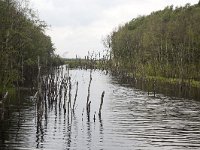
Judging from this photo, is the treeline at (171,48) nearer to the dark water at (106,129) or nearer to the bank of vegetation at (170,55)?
the bank of vegetation at (170,55)

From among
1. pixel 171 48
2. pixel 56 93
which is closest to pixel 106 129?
pixel 56 93

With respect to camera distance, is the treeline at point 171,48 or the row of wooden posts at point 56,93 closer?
the row of wooden posts at point 56,93

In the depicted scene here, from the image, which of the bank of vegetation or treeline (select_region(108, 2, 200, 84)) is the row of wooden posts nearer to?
the bank of vegetation

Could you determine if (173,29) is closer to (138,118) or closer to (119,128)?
(138,118)

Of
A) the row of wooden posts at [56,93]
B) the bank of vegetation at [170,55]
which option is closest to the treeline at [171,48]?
the bank of vegetation at [170,55]

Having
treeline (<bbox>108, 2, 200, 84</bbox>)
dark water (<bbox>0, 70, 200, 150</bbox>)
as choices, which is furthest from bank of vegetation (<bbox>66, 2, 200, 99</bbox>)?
dark water (<bbox>0, 70, 200, 150</bbox>)

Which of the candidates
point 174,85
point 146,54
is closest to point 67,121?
point 174,85

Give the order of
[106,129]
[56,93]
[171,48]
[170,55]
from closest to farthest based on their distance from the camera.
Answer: [106,129] → [56,93] → [171,48] → [170,55]

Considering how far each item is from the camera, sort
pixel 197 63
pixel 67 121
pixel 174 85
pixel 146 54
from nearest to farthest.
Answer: pixel 67 121
pixel 174 85
pixel 197 63
pixel 146 54

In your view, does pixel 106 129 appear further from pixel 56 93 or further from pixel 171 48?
pixel 171 48

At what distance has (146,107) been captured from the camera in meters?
44.5

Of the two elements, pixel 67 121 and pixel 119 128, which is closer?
pixel 119 128

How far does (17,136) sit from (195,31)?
187ft

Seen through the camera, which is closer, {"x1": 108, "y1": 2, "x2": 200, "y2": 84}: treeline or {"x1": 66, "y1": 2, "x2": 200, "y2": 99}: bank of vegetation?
{"x1": 66, "y1": 2, "x2": 200, "y2": 99}: bank of vegetation
